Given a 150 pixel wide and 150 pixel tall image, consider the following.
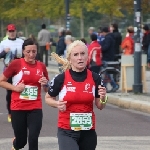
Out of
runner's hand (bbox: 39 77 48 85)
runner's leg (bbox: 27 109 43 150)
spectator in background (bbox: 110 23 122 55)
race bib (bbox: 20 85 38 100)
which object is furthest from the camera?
spectator in background (bbox: 110 23 122 55)

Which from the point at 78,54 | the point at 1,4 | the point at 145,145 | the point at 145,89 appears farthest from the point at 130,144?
the point at 1,4

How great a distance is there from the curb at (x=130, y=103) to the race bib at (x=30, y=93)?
7.42m

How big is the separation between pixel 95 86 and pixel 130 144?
15.0 feet

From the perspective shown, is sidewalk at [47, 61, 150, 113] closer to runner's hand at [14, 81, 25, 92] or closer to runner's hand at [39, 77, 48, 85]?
runner's hand at [14, 81, 25, 92]

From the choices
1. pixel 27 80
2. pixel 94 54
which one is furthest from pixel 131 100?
pixel 27 80

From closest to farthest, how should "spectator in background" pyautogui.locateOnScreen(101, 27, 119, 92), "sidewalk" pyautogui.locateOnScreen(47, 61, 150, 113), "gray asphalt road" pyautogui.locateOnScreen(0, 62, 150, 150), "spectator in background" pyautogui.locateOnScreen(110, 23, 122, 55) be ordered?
"gray asphalt road" pyautogui.locateOnScreen(0, 62, 150, 150) < "sidewalk" pyautogui.locateOnScreen(47, 61, 150, 113) < "spectator in background" pyautogui.locateOnScreen(101, 27, 119, 92) < "spectator in background" pyautogui.locateOnScreen(110, 23, 122, 55)

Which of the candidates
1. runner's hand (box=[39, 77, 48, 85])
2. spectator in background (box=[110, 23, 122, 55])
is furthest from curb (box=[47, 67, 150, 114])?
runner's hand (box=[39, 77, 48, 85])

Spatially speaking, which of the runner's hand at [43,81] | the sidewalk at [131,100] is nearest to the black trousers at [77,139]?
the runner's hand at [43,81]

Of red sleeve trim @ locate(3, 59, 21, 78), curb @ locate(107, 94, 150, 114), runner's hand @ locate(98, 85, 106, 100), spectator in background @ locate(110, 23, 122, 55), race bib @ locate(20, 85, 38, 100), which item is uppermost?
spectator in background @ locate(110, 23, 122, 55)

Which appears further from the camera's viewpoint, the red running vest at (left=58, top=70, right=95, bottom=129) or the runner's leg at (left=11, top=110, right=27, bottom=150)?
the runner's leg at (left=11, top=110, right=27, bottom=150)

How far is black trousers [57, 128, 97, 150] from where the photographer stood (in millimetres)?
7719

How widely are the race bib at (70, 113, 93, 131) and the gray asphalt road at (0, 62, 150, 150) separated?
396 centimetres

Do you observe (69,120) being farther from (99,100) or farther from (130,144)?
(130,144)

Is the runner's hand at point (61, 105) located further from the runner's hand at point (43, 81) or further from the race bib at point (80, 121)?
the runner's hand at point (43, 81)
